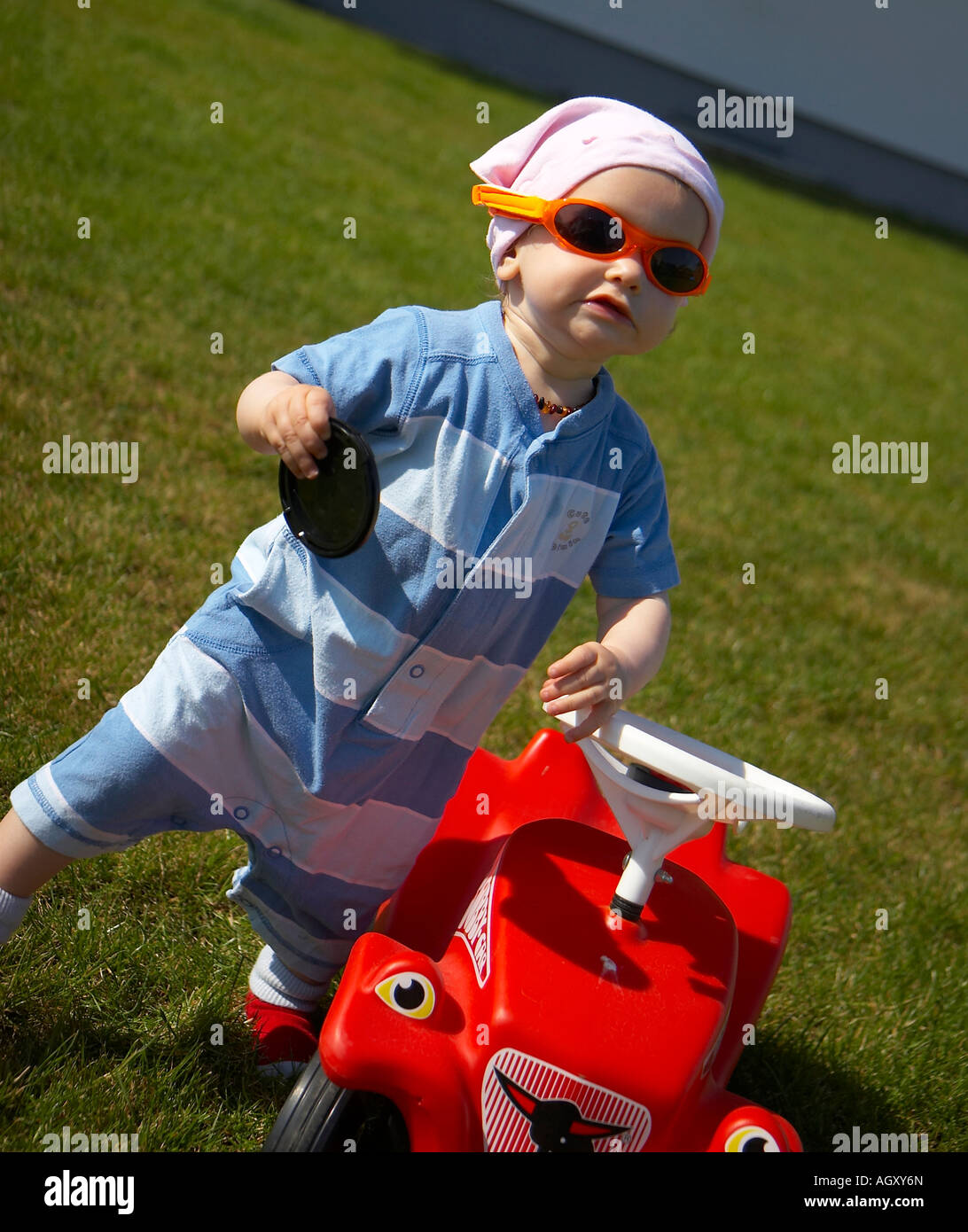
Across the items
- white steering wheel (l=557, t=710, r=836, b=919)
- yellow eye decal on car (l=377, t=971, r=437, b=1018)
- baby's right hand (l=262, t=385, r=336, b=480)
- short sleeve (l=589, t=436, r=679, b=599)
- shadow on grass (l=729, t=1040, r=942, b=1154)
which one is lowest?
shadow on grass (l=729, t=1040, r=942, b=1154)

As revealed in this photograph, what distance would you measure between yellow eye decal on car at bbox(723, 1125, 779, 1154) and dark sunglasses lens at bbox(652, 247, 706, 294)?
3.71ft

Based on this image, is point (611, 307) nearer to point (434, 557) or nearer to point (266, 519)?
point (434, 557)

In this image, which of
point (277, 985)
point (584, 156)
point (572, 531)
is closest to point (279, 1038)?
point (277, 985)

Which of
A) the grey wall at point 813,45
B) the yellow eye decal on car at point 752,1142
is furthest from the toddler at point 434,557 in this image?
the grey wall at point 813,45

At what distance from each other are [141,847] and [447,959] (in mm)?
785

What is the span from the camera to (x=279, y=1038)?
192 centimetres

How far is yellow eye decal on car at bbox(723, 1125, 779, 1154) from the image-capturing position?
Answer: 4.96ft

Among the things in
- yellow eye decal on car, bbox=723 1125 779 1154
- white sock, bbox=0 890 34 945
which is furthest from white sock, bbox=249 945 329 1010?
yellow eye decal on car, bbox=723 1125 779 1154

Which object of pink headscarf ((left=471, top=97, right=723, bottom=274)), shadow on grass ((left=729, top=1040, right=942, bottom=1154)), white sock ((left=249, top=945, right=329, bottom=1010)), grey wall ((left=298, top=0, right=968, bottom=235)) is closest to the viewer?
pink headscarf ((left=471, top=97, right=723, bottom=274))

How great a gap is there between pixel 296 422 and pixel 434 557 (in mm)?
286

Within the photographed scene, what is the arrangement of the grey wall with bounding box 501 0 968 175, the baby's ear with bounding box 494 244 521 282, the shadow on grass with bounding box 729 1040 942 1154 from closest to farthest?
the baby's ear with bounding box 494 244 521 282
the shadow on grass with bounding box 729 1040 942 1154
the grey wall with bounding box 501 0 968 175

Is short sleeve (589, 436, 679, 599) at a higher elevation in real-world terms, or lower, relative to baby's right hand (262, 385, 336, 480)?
lower

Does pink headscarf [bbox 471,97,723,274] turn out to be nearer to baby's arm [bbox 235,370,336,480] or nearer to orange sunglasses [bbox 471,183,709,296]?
orange sunglasses [bbox 471,183,709,296]
